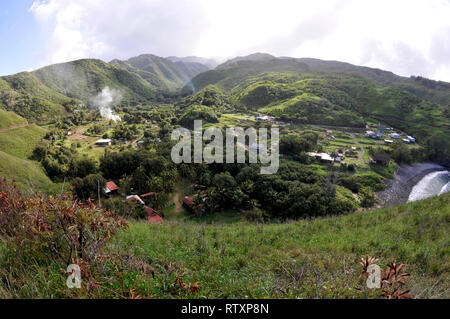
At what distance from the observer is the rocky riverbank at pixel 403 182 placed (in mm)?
33341

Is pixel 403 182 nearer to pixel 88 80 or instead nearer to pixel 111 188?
pixel 111 188

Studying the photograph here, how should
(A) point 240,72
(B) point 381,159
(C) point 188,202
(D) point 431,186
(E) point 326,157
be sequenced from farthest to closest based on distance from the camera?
(A) point 240,72
(E) point 326,157
(B) point 381,159
(D) point 431,186
(C) point 188,202

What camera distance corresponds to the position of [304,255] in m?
5.34

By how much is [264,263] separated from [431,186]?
52.4 meters

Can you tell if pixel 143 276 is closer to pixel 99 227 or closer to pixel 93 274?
pixel 93 274

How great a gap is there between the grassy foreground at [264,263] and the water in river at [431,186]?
36.7 metres

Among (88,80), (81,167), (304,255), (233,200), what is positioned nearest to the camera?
(304,255)

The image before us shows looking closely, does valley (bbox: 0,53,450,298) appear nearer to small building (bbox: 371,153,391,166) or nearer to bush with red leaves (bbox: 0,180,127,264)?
bush with red leaves (bbox: 0,180,127,264)

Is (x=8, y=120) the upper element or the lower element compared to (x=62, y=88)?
lower

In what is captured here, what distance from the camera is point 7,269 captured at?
3342 mm

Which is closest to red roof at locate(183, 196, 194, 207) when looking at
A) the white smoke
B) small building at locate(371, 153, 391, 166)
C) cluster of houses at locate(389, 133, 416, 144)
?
small building at locate(371, 153, 391, 166)

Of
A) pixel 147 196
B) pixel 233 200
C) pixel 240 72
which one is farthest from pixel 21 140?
pixel 240 72
